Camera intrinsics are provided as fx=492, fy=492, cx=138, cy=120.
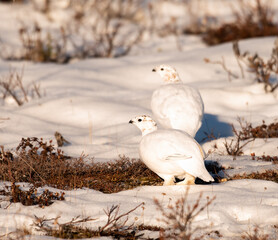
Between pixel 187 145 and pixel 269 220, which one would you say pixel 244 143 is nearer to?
pixel 187 145

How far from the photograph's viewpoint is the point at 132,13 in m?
15.8

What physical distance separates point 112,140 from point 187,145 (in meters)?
2.44

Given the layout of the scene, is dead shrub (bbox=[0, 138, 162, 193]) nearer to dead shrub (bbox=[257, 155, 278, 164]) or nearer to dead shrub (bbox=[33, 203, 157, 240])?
dead shrub (bbox=[33, 203, 157, 240])

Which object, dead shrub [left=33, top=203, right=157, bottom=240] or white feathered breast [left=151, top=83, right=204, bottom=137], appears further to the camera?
white feathered breast [left=151, top=83, right=204, bottom=137]

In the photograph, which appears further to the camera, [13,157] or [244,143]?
[244,143]

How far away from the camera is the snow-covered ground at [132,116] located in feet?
12.4

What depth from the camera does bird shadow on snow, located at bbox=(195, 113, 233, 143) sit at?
697cm

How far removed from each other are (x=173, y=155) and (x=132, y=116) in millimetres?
3323

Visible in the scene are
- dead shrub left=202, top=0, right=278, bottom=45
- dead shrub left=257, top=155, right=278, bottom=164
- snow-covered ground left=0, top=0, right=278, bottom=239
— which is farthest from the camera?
dead shrub left=202, top=0, right=278, bottom=45

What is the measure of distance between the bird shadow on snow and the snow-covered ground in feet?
0.05

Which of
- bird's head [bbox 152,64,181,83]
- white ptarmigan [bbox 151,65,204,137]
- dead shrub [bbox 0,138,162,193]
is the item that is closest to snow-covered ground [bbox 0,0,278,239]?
dead shrub [bbox 0,138,162,193]

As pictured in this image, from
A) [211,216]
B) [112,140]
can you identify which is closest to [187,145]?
[211,216]

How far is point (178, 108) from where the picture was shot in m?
5.60

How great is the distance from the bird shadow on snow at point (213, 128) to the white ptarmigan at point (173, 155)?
8.23ft
